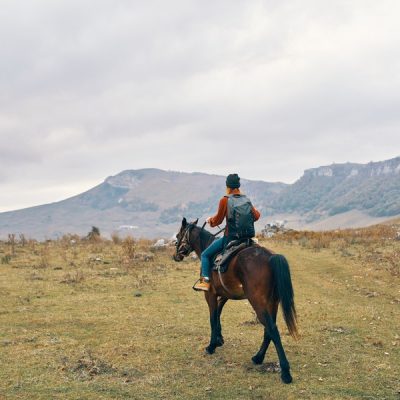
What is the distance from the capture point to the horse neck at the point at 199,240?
1043cm

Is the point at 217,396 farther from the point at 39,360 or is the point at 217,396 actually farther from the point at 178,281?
the point at 178,281

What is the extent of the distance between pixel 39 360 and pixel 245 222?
515 cm

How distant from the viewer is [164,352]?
32.0ft

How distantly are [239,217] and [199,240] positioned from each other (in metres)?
1.93

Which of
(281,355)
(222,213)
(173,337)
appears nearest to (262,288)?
(281,355)

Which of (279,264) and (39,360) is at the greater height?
(279,264)

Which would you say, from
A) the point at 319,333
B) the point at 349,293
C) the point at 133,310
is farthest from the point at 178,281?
the point at 319,333

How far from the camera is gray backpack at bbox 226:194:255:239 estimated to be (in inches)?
354

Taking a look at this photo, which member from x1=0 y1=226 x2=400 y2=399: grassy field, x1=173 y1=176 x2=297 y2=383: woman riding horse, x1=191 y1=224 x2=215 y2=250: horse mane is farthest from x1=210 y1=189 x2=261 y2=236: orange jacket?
x1=0 y1=226 x2=400 y2=399: grassy field

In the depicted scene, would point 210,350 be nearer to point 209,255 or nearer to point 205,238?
point 209,255

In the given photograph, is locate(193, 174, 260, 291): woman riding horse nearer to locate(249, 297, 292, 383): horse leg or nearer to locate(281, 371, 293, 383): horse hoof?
locate(249, 297, 292, 383): horse leg


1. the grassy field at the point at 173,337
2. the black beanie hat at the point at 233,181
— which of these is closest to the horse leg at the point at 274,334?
the grassy field at the point at 173,337

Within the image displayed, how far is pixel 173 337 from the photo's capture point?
10.9 metres

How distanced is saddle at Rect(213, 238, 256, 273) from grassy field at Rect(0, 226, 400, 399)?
2010 millimetres
